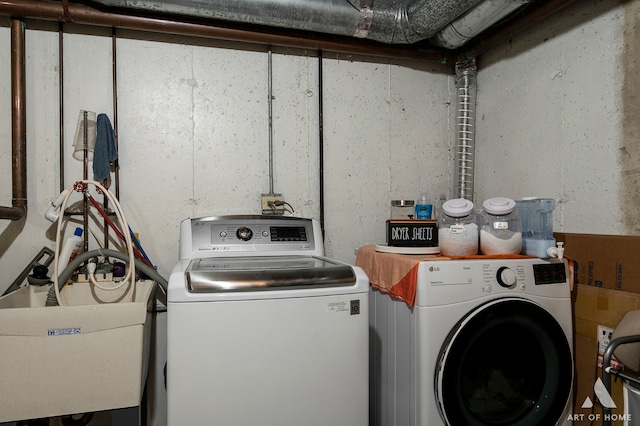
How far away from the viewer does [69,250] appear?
1.56 meters

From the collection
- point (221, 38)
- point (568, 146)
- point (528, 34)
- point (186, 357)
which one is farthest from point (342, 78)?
point (186, 357)

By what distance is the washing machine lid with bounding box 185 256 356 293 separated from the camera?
1.08 meters

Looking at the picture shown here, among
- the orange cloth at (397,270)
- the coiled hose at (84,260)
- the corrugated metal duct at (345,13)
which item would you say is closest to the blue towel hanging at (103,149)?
the coiled hose at (84,260)

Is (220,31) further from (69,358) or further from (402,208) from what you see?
(69,358)

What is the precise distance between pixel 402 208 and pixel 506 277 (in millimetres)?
828

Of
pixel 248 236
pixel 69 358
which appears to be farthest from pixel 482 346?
pixel 69 358

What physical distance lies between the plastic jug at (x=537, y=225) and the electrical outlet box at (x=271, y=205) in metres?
1.19

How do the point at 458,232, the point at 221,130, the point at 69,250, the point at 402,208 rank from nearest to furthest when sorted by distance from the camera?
the point at 458,232 < the point at 69,250 < the point at 221,130 < the point at 402,208

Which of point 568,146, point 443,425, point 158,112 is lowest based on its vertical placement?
point 443,425

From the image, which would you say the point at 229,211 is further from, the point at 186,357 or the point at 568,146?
the point at 568,146

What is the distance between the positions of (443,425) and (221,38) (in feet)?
6.57

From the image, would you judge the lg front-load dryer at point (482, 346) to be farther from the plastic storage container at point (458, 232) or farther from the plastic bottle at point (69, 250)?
the plastic bottle at point (69, 250)

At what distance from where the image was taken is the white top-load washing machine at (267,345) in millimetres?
1061

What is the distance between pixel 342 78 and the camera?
211cm
